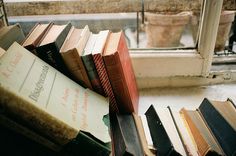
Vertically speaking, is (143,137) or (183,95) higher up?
(183,95)

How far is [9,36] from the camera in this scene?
0.77m

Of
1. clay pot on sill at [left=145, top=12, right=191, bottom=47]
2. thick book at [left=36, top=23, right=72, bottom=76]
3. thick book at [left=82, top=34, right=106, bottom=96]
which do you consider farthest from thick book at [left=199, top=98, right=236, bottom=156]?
clay pot on sill at [left=145, top=12, right=191, bottom=47]

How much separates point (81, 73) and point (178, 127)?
326mm

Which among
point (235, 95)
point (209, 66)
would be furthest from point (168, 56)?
point (235, 95)

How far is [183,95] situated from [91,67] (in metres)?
0.47

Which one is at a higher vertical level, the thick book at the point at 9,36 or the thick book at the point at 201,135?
the thick book at the point at 9,36

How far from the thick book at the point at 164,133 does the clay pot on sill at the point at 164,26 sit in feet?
3.17

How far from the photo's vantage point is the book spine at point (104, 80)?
772 mm

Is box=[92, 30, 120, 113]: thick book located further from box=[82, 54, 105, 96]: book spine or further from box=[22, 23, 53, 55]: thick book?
box=[22, 23, 53, 55]: thick book

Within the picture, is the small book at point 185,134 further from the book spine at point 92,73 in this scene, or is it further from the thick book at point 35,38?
the thick book at point 35,38

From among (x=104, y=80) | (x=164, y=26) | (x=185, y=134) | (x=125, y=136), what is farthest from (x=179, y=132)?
(x=164, y=26)

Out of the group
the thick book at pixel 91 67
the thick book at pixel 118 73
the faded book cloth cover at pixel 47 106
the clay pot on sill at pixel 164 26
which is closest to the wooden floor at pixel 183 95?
the thick book at pixel 118 73

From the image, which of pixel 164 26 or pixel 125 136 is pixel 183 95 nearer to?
pixel 125 136

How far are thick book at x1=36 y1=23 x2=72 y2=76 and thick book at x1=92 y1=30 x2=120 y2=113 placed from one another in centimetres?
10
